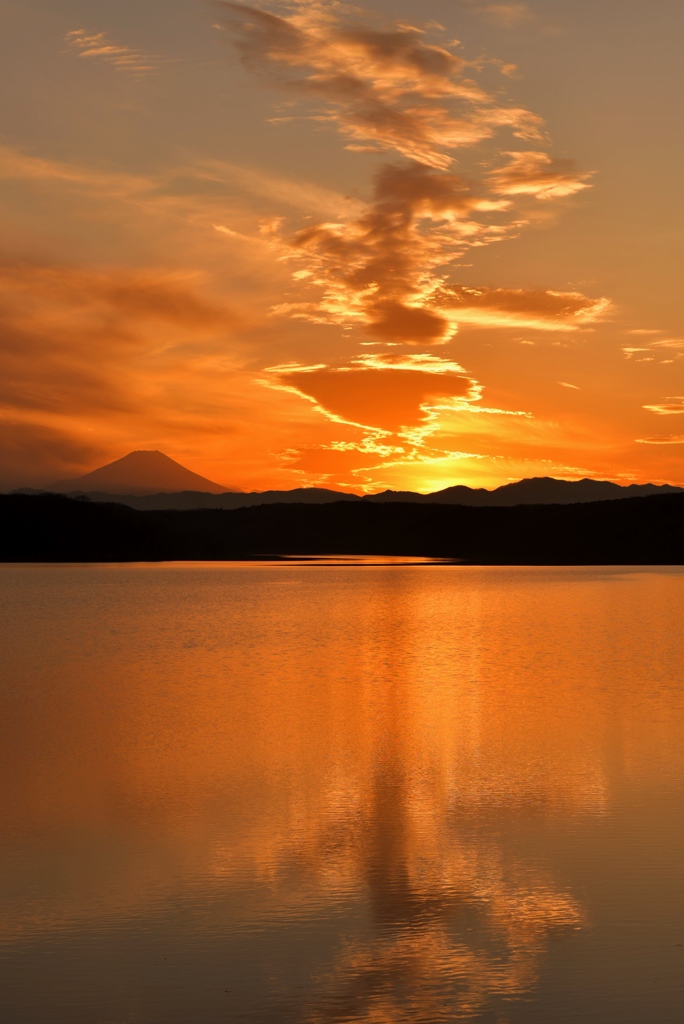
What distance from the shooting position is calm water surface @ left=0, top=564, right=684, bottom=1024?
9461 mm

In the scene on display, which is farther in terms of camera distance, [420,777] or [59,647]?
[59,647]

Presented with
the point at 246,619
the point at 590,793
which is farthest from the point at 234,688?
the point at 246,619

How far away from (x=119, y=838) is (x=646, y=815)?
6900 millimetres

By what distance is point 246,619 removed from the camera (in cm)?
Result: 5453

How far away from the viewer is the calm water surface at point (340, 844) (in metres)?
9.46

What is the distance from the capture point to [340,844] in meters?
13.9

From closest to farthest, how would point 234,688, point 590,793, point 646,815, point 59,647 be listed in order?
1. point 646,815
2. point 590,793
3. point 234,688
4. point 59,647

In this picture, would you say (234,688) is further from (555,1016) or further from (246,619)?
(246,619)

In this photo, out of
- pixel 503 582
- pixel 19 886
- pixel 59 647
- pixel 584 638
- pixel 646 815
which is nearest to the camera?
pixel 19 886

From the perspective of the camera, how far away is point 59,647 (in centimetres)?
3962

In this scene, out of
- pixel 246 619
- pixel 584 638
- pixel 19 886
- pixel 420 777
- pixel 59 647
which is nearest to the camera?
pixel 19 886

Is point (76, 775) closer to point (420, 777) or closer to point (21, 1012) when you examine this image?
point (420, 777)

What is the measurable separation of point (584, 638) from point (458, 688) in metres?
16.2

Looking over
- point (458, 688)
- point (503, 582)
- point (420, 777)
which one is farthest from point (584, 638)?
point (503, 582)
